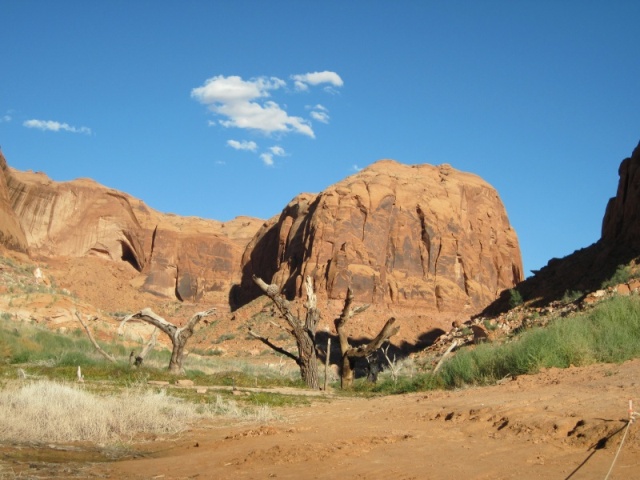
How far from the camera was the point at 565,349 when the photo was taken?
13.6 meters

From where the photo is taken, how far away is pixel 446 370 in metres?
16.6

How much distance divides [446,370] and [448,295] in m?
53.2

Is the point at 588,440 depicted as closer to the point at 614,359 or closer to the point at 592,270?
the point at 614,359

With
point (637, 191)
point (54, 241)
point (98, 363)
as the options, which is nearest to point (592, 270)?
point (637, 191)

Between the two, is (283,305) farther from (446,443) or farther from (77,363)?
(446,443)

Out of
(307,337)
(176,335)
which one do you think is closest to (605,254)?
(307,337)

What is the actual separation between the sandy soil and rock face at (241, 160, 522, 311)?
52.4 metres

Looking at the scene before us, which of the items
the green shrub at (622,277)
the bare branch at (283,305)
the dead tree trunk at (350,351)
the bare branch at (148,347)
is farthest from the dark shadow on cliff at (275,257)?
the bare branch at (283,305)

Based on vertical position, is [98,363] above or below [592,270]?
below

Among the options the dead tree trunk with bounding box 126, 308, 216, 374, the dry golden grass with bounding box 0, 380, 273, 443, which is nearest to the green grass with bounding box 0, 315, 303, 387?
the dead tree trunk with bounding box 126, 308, 216, 374

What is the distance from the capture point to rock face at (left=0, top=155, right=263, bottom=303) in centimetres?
7825

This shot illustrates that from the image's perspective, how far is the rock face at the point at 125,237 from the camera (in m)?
78.2

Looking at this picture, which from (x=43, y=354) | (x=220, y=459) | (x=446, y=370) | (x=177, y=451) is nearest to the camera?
(x=220, y=459)

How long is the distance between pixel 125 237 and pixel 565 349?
80.0 meters
